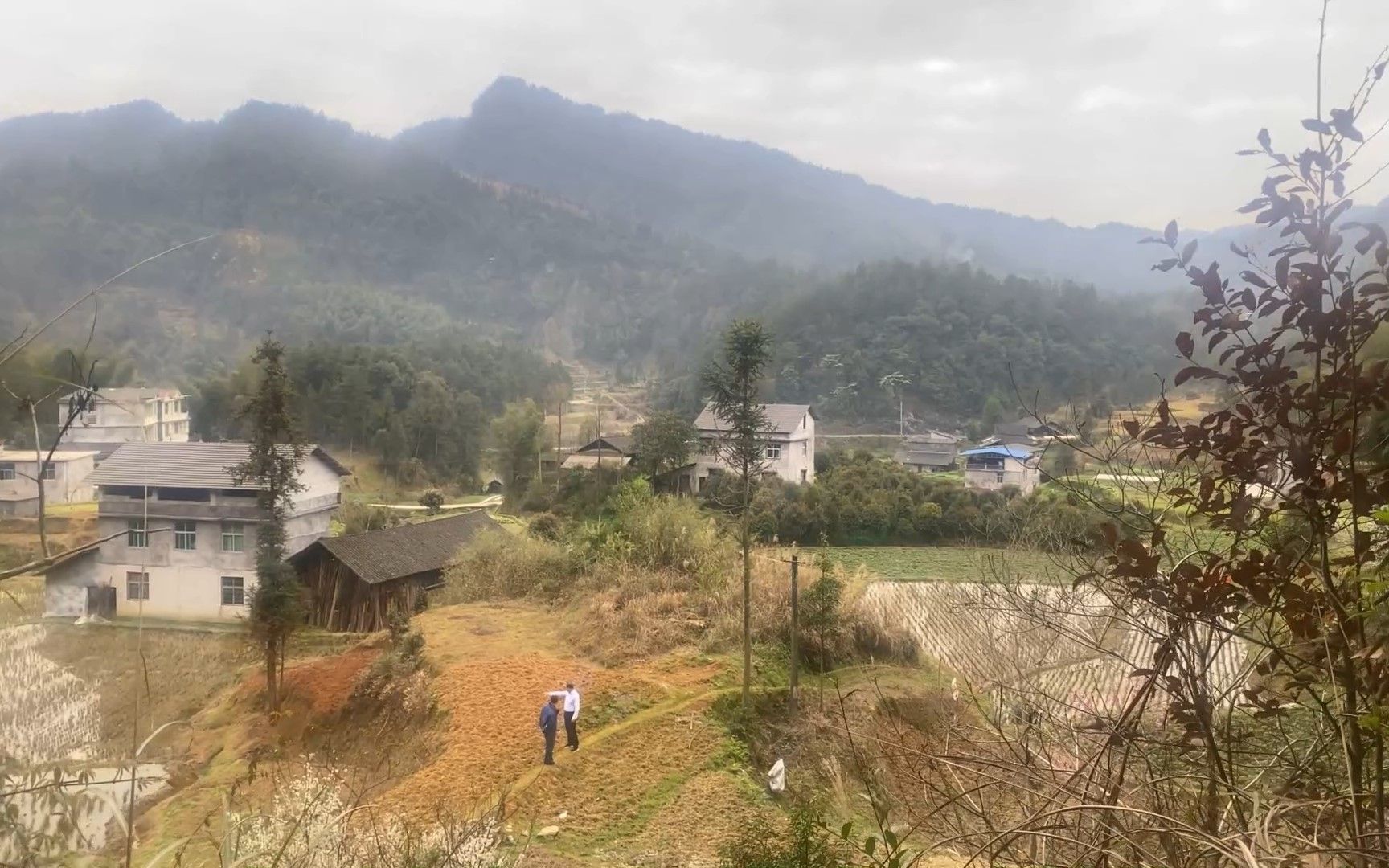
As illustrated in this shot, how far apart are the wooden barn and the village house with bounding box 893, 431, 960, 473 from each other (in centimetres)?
1041

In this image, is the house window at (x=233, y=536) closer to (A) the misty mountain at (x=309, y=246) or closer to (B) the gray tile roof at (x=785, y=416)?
(A) the misty mountain at (x=309, y=246)

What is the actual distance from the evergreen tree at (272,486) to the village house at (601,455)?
633 cm

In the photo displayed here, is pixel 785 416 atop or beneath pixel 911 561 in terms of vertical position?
atop

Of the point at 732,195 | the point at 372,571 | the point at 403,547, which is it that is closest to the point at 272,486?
the point at 372,571

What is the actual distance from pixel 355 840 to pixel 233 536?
530 cm

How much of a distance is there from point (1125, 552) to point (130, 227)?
878cm

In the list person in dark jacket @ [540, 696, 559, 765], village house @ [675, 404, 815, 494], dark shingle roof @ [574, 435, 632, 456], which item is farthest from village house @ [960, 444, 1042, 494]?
person in dark jacket @ [540, 696, 559, 765]

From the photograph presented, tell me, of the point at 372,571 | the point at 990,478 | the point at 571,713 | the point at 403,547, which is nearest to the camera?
the point at 571,713

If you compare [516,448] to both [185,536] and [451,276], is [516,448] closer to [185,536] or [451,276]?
[185,536]

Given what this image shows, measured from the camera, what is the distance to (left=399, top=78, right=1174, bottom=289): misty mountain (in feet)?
145

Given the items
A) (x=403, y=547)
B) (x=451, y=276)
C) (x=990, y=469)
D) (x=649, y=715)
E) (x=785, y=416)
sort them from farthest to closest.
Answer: (x=451, y=276) → (x=990, y=469) → (x=785, y=416) → (x=403, y=547) → (x=649, y=715)

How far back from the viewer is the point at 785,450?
15.1 meters

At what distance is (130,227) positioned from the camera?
24.2 feet

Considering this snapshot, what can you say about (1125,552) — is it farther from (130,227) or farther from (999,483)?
(999,483)
